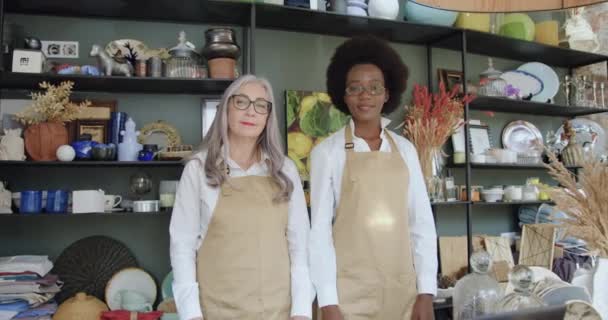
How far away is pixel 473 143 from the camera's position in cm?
347

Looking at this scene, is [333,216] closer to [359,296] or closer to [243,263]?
[359,296]

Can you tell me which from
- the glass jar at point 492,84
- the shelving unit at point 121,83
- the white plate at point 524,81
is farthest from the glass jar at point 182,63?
the white plate at point 524,81

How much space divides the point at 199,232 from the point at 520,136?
114 inches

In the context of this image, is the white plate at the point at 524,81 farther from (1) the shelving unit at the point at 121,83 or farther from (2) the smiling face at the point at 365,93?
(1) the shelving unit at the point at 121,83

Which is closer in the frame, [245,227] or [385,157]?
[245,227]

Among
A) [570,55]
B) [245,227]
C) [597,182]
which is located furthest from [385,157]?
[570,55]

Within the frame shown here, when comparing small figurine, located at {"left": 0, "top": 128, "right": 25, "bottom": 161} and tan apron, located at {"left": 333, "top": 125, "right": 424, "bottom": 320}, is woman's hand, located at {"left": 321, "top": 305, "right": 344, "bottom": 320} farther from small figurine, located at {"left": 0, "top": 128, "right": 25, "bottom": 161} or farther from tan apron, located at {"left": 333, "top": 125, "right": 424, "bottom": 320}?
small figurine, located at {"left": 0, "top": 128, "right": 25, "bottom": 161}

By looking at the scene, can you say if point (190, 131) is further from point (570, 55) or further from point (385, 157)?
point (570, 55)

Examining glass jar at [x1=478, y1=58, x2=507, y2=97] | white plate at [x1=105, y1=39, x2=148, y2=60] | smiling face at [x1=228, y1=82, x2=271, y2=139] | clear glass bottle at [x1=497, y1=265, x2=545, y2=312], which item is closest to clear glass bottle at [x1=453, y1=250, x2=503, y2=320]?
clear glass bottle at [x1=497, y1=265, x2=545, y2=312]

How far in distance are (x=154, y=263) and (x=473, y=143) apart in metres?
2.25

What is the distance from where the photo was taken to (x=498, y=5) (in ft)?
3.43

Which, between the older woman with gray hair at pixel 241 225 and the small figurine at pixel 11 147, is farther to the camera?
the small figurine at pixel 11 147

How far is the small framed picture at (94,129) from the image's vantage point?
255cm

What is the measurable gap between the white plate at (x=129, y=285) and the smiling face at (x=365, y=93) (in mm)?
1456
